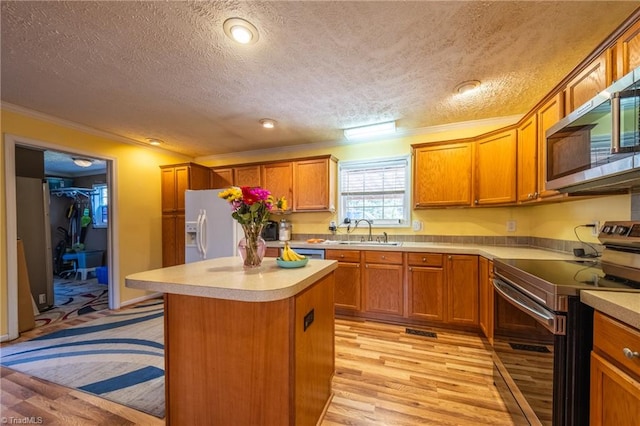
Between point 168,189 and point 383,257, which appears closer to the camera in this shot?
point 383,257

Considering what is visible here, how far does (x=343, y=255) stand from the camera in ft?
10.2

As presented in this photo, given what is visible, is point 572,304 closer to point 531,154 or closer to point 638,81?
point 638,81

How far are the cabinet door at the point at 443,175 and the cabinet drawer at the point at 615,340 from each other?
7.10ft

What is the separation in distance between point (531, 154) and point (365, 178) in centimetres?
192

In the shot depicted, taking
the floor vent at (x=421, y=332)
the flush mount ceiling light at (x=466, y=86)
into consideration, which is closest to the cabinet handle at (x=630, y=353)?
the floor vent at (x=421, y=332)

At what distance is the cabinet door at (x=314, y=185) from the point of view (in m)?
3.62

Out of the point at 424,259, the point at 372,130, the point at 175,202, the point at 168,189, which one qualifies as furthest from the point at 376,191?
the point at 168,189

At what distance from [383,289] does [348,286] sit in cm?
42

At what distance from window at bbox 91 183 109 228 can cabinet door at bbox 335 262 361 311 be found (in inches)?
250

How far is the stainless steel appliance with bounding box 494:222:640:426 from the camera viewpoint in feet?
3.49

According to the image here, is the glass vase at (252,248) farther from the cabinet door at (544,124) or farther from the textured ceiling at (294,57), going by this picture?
the cabinet door at (544,124)

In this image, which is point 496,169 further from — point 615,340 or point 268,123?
point 268,123

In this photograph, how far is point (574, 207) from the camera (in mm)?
2240

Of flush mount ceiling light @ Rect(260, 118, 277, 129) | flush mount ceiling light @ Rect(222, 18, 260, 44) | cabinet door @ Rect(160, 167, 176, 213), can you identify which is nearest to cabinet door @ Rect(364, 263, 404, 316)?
flush mount ceiling light @ Rect(260, 118, 277, 129)
